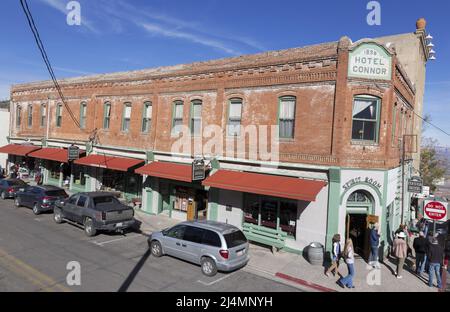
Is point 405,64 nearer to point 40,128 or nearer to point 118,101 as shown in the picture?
point 118,101

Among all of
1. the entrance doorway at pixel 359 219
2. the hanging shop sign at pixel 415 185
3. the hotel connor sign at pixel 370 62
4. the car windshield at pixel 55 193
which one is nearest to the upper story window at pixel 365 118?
the hotel connor sign at pixel 370 62

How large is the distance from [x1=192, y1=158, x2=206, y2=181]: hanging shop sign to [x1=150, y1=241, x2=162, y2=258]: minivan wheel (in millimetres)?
4024

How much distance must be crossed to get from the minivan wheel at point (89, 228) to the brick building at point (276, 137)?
415cm

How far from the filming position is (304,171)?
14.7 metres

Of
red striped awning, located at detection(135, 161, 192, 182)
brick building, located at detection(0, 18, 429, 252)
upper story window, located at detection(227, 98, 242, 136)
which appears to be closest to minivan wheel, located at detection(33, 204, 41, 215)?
brick building, located at detection(0, 18, 429, 252)

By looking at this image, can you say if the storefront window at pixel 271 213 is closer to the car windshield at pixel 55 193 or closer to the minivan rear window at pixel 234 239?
the minivan rear window at pixel 234 239

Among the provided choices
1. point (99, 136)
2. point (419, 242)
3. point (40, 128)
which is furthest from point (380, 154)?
point (40, 128)

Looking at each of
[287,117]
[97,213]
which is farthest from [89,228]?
[287,117]

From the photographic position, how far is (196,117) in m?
18.7

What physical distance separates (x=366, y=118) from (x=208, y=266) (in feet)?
28.8

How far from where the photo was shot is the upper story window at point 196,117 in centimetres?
1847

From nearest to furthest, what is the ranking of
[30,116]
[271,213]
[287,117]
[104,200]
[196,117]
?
[287,117]
[271,213]
[104,200]
[196,117]
[30,116]

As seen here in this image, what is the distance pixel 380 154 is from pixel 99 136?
723 inches

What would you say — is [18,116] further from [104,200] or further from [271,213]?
[271,213]
